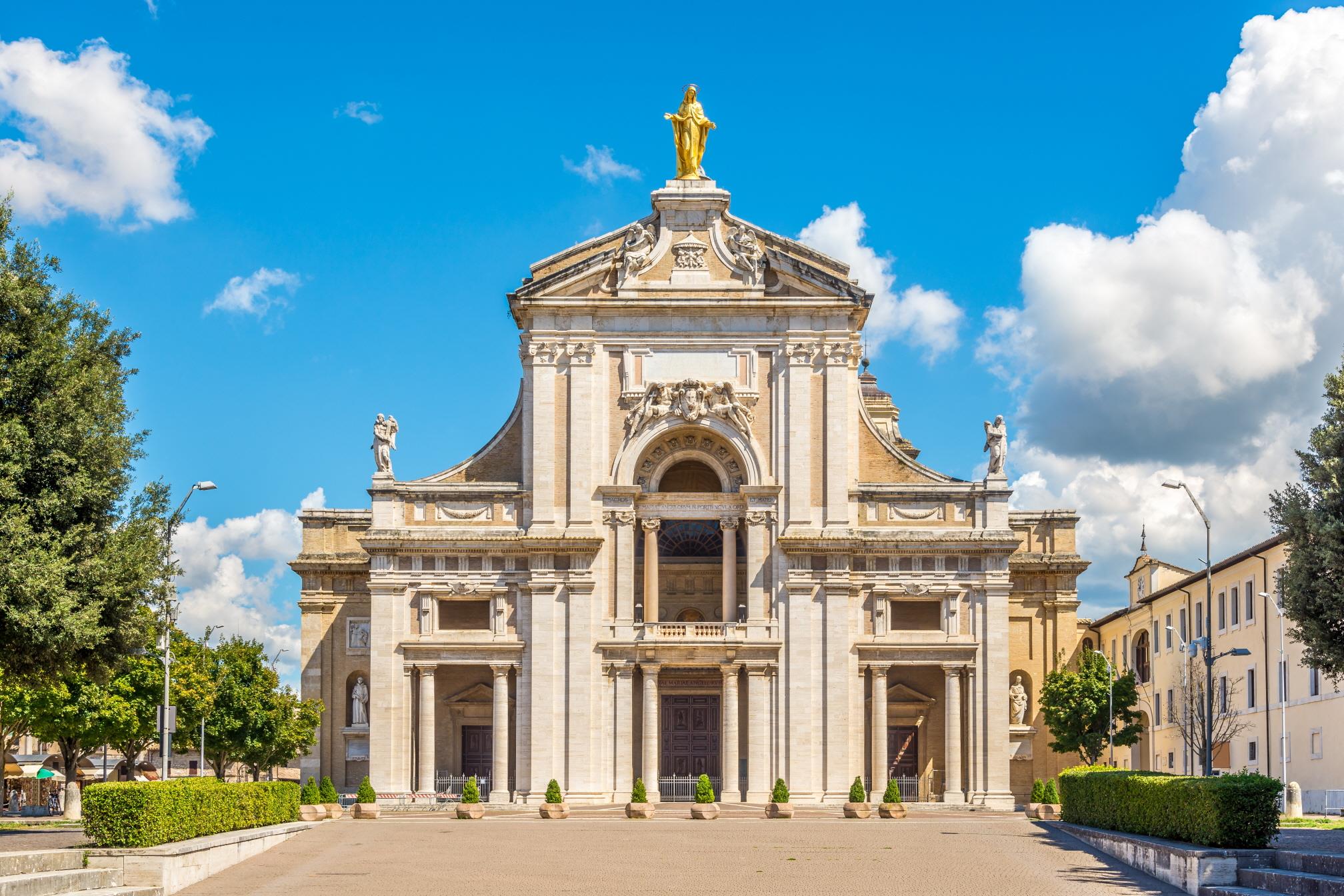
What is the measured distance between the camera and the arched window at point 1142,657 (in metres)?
90.8

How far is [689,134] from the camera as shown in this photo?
226ft

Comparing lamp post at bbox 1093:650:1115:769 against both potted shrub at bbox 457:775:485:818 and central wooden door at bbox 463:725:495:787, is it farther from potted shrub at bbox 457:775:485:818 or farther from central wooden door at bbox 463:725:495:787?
potted shrub at bbox 457:775:485:818

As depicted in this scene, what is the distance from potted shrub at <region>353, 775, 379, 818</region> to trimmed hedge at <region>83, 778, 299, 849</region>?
18.3 metres

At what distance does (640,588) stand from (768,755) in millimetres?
8234

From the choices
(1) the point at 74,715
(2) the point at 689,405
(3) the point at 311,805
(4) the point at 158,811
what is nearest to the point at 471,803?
(3) the point at 311,805

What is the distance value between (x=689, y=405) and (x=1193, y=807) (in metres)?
35.7

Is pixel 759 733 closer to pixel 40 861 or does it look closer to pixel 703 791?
pixel 703 791

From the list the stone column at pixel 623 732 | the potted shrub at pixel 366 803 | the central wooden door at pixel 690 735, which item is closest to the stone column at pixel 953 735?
the central wooden door at pixel 690 735

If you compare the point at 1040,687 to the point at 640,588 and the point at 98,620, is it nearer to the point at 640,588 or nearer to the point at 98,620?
the point at 640,588

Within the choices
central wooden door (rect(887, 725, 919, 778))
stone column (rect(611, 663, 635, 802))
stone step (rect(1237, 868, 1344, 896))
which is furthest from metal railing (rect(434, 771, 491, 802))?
stone step (rect(1237, 868, 1344, 896))

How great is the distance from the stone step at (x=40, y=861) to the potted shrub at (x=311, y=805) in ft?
65.3

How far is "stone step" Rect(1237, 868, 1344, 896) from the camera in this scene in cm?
2556

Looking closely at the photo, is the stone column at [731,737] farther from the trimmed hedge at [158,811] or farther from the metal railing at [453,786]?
the trimmed hedge at [158,811]

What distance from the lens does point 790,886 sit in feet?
106
